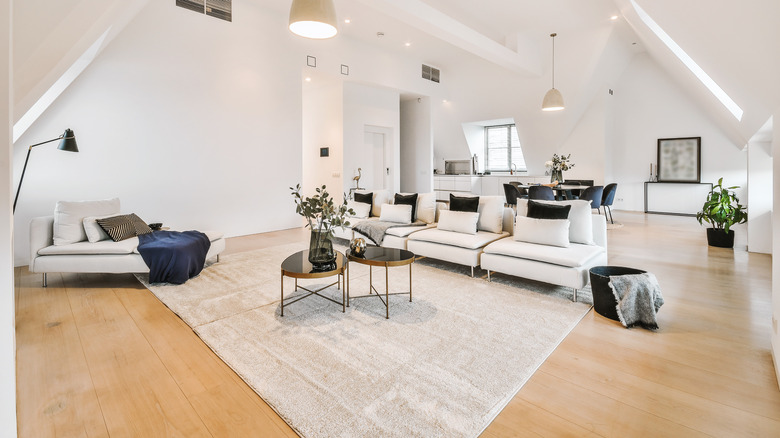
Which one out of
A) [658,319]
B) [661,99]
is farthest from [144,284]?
[661,99]

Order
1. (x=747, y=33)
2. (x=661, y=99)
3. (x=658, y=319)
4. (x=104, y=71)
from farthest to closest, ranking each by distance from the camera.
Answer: (x=661, y=99)
(x=104, y=71)
(x=658, y=319)
(x=747, y=33)

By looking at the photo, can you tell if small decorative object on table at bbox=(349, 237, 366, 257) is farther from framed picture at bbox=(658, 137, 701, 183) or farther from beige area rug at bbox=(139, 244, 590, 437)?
framed picture at bbox=(658, 137, 701, 183)

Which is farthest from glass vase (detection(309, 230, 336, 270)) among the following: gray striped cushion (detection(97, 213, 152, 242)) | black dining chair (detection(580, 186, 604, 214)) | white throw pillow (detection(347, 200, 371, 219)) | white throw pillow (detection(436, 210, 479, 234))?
black dining chair (detection(580, 186, 604, 214))

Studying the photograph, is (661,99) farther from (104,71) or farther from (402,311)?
(104,71)

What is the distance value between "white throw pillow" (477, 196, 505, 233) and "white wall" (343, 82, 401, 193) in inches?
163

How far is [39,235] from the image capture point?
3.82 meters

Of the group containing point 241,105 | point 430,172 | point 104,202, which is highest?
point 241,105

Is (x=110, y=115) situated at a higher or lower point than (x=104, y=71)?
lower

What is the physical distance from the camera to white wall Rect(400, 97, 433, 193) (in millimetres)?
9859

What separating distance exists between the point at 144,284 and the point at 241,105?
3511 mm

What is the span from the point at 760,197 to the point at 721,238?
70cm

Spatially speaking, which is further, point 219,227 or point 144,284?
point 219,227

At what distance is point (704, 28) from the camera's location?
254 centimetres

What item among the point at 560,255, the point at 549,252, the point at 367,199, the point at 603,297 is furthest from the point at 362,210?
the point at 603,297
